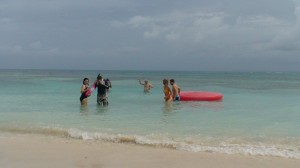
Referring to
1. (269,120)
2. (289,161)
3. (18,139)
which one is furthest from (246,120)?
(18,139)

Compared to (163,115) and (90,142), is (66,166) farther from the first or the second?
(163,115)

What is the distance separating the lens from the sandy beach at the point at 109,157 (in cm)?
485

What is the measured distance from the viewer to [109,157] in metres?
5.21

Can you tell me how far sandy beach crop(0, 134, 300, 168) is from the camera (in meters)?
4.85

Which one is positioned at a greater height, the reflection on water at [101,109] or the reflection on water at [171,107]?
Result: the reflection on water at [171,107]

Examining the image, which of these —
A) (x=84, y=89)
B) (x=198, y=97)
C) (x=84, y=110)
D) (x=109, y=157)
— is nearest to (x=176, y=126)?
(x=109, y=157)

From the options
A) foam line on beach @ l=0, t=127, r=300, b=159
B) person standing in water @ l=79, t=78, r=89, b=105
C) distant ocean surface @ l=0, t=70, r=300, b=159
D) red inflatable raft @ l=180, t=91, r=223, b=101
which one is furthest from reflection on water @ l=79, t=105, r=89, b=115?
red inflatable raft @ l=180, t=91, r=223, b=101

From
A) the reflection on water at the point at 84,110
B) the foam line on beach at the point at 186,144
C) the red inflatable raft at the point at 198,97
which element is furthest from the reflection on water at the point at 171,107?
the foam line on beach at the point at 186,144

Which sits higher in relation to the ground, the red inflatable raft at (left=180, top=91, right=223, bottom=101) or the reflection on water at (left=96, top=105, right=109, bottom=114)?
the red inflatable raft at (left=180, top=91, right=223, bottom=101)

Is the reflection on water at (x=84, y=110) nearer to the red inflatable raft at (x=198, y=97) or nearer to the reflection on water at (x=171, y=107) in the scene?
the reflection on water at (x=171, y=107)

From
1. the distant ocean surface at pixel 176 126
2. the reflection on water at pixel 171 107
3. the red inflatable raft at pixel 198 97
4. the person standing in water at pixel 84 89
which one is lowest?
the distant ocean surface at pixel 176 126

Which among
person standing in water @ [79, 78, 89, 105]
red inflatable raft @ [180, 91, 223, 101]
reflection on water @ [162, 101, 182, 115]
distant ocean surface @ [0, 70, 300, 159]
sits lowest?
distant ocean surface @ [0, 70, 300, 159]

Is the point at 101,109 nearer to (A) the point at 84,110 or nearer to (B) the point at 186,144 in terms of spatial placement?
(A) the point at 84,110

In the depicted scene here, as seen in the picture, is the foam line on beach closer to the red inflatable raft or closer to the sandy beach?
the sandy beach
